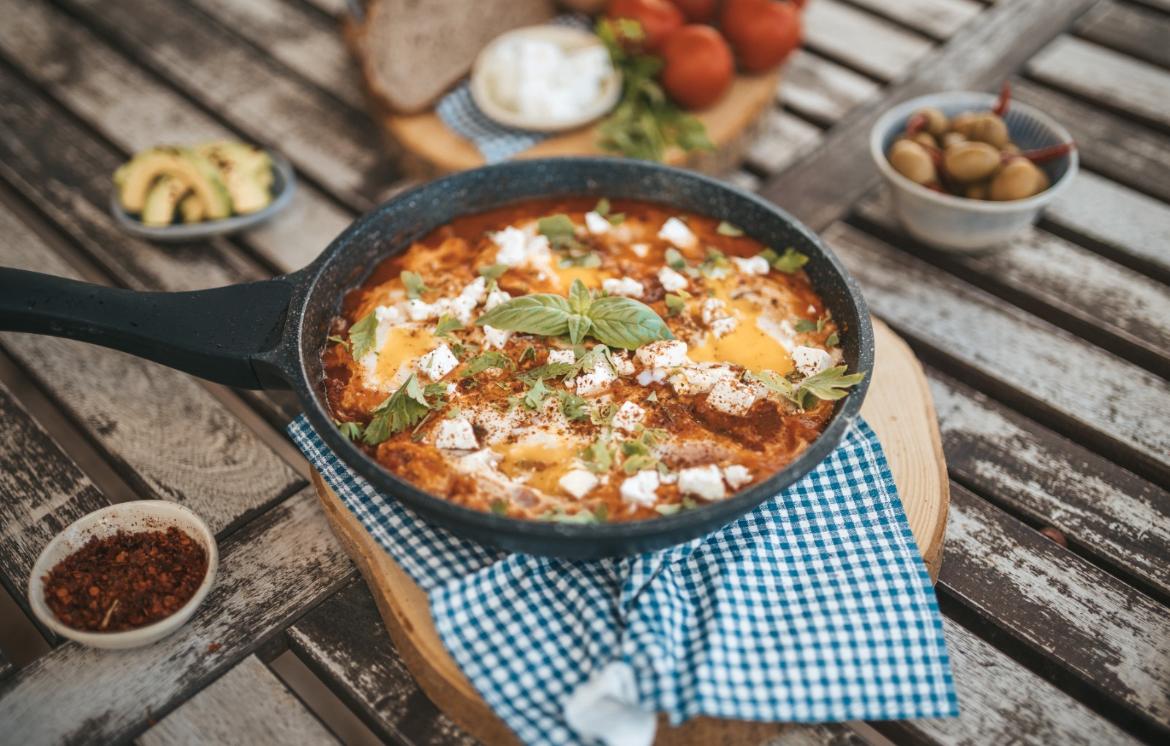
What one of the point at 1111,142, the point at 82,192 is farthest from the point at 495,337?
the point at 1111,142

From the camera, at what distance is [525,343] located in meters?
2.22

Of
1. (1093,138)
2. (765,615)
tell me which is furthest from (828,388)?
(1093,138)

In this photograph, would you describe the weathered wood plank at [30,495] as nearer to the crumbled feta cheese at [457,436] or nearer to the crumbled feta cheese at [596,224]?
the crumbled feta cheese at [457,436]

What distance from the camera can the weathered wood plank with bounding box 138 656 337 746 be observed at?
184 centimetres

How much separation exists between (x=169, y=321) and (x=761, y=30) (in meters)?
2.36

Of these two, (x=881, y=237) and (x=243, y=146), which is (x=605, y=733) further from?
(x=243, y=146)

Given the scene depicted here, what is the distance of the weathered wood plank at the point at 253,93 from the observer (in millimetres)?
3373

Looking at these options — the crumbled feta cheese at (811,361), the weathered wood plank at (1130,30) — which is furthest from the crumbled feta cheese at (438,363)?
the weathered wood plank at (1130,30)

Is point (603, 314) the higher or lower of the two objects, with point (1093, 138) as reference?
higher

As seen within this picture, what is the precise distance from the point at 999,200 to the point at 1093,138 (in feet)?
3.13

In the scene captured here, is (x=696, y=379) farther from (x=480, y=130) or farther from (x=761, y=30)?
(x=761, y=30)

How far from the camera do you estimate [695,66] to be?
3.14 metres

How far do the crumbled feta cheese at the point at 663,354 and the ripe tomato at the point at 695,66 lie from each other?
1.41m

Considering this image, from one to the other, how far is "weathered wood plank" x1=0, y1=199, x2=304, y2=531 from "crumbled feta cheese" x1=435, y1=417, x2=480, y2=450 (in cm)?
57
